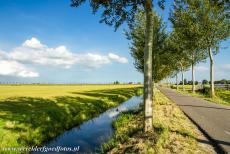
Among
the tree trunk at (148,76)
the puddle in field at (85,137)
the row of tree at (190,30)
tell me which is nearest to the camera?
the tree trunk at (148,76)

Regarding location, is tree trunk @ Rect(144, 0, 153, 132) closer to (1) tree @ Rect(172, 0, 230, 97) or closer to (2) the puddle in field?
(2) the puddle in field

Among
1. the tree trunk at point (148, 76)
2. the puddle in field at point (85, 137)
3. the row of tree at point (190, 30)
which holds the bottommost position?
the puddle in field at point (85, 137)

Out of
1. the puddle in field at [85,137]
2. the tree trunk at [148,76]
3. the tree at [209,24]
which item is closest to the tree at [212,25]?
the tree at [209,24]

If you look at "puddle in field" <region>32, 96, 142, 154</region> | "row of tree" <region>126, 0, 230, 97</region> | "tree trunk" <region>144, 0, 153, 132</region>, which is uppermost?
"row of tree" <region>126, 0, 230, 97</region>

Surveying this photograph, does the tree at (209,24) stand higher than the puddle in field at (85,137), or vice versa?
the tree at (209,24)

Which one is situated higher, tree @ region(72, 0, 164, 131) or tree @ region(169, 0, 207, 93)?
tree @ region(169, 0, 207, 93)

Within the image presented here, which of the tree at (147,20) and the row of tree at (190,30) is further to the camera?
the row of tree at (190,30)

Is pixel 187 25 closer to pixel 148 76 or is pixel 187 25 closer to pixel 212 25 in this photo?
pixel 212 25

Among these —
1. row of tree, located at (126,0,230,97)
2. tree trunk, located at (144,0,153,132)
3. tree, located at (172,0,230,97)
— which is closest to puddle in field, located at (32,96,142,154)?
tree trunk, located at (144,0,153,132)

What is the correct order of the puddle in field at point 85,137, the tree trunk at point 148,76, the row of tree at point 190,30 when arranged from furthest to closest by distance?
the row of tree at point 190,30 → the puddle in field at point 85,137 → the tree trunk at point 148,76

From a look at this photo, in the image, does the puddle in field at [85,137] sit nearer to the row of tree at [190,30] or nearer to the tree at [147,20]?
the tree at [147,20]

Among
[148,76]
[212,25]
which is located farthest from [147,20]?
[212,25]

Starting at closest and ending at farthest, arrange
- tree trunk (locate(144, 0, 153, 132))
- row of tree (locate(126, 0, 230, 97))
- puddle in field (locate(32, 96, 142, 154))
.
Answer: tree trunk (locate(144, 0, 153, 132)) < puddle in field (locate(32, 96, 142, 154)) < row of tree (locate(126, 0, 230, 97))

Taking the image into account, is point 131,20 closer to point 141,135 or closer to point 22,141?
point 141,135
